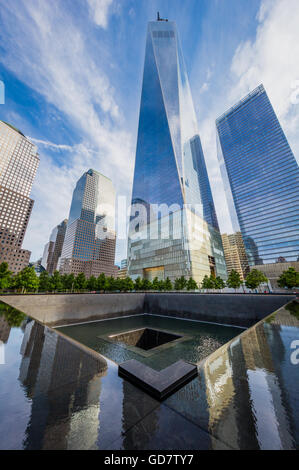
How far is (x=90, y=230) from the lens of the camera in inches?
4491

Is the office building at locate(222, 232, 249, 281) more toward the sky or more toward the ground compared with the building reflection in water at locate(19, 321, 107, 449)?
more toward the sky

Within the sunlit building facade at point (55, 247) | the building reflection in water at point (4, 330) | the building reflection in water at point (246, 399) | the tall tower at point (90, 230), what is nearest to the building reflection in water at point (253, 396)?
the building reflection in water at point (246, 399)

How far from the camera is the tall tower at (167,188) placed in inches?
2178

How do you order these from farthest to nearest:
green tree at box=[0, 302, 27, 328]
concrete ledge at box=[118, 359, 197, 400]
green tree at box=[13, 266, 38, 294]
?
green tree at box=[13, 266, 38, 294] < green tree at box=[0, 302, 27, 328] < concrete ledge at box=[118, 359, 197, 400]

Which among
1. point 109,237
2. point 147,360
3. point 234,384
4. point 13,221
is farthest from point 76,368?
point 109,237

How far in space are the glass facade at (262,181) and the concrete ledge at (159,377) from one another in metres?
84.5

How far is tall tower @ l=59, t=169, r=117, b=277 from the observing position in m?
107

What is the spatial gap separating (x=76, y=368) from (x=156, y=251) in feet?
188

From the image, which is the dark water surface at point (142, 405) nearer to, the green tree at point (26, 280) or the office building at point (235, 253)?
the green tree at point (26, 280)

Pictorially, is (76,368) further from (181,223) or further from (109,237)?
(109,237)

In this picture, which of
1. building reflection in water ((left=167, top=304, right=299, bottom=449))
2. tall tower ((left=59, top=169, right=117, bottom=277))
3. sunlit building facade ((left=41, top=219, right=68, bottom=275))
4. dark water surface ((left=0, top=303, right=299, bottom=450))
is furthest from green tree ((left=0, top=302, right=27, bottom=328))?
sunlit building facade ((left=41, top=219, right=68, bottom=275))

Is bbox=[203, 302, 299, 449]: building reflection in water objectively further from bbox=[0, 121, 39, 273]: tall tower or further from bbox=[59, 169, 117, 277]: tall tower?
bbox=[59, 169, 117, 277]: tall tower

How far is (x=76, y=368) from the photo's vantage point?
3334mm

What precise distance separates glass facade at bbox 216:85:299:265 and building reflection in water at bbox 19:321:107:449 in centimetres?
8557
